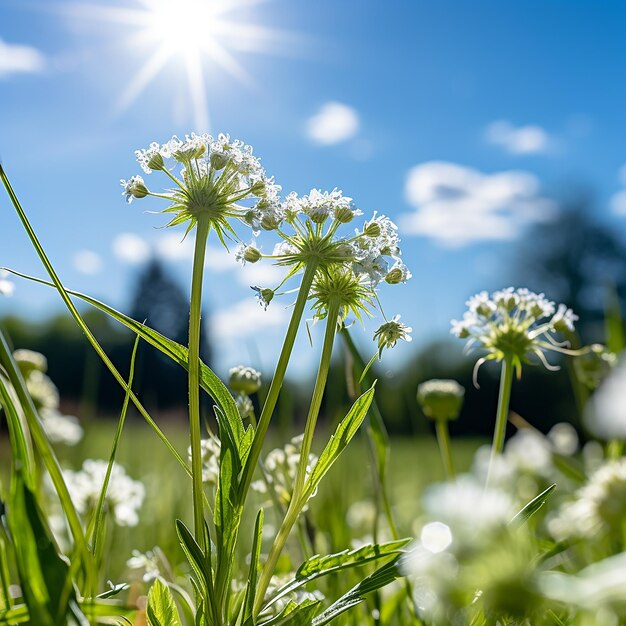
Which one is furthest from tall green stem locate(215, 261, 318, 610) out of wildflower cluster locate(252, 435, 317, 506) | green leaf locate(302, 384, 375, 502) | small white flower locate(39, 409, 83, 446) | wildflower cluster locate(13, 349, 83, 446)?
small white flower locate(39, 409, 83, 446)

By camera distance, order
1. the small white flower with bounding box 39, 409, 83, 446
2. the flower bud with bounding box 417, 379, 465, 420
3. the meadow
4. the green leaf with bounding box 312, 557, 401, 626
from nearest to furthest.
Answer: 1. the meadow
2. the green leaf with bounding box 312, 557, 401, 626
3. the flower bud with bounding box 417, 379, 465, 420
4. the small white flower with bounding box 39, 409, 83, 446

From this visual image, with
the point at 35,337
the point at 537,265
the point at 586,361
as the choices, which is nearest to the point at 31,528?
the point at 586,361

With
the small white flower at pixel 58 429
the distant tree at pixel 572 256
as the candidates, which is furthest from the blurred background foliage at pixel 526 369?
the small white flower at pixel 58 429

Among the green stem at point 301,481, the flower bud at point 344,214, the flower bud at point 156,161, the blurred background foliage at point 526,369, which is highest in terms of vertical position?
the blurred background foliage at point 526,369

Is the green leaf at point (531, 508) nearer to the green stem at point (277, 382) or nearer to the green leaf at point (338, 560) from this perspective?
the green leaf at point (338, 560)

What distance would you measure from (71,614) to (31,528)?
114 millimetres

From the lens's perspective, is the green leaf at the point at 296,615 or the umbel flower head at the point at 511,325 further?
the umbel flower head at the point at 511,325

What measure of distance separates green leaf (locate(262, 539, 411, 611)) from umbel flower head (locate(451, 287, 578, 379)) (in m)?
0.64

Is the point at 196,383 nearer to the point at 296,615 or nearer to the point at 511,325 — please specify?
the point at 296,615

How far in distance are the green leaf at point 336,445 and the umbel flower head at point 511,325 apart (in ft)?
1.85

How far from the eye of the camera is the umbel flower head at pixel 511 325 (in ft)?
5.95

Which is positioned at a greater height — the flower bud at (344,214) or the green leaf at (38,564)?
the flower bud at (344,214)

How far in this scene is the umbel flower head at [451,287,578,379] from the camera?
1.81m

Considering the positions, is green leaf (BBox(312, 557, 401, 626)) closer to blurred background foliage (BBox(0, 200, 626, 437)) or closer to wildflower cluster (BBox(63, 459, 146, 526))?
wildflower cluster (BBox(63, 459, 146, 526))
